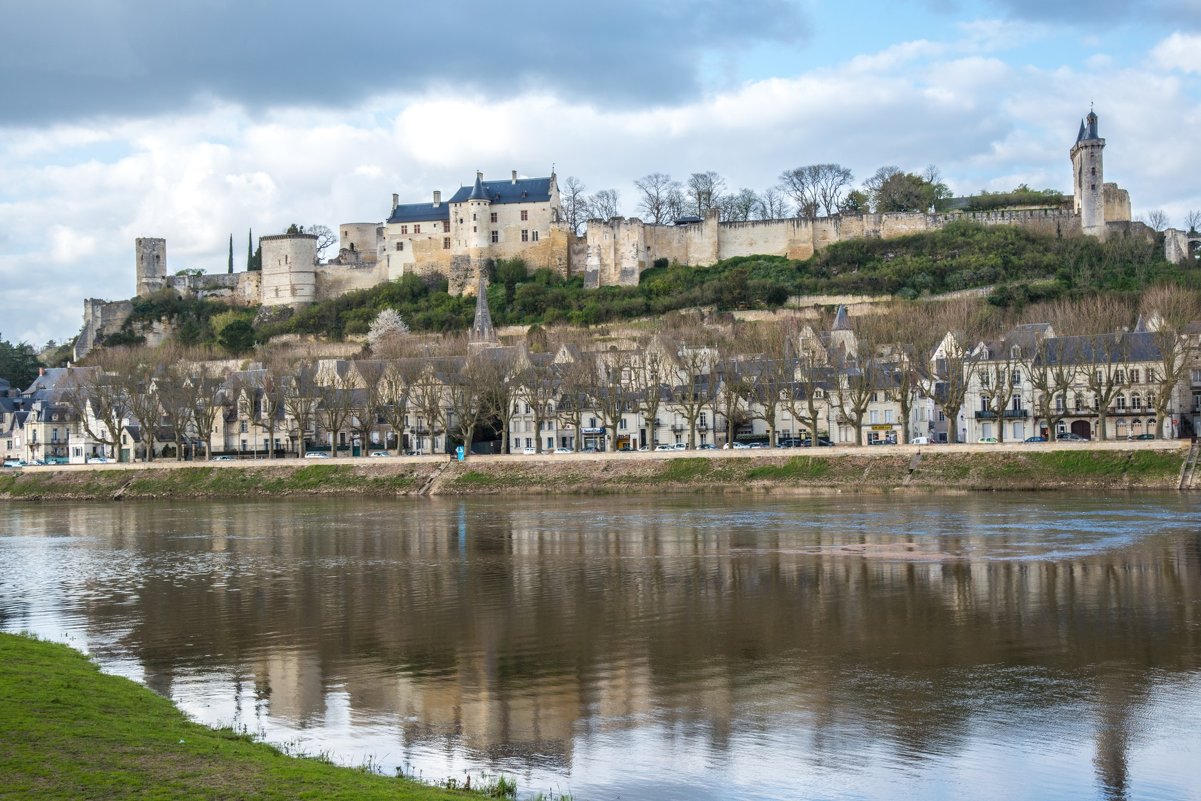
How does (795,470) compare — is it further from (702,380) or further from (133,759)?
(133,759)

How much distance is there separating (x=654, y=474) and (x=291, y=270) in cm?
5549

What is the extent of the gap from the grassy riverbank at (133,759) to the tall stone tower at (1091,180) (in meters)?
80.1

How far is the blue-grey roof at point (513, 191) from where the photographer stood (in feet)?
314

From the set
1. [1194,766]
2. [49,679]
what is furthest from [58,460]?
[1194,766]

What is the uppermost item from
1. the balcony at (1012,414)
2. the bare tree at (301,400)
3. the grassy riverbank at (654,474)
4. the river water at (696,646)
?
the bare tree at (301,400)

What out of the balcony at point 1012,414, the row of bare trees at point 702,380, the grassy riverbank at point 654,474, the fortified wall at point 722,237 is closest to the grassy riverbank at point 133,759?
the grassy riverbank at point 654,474

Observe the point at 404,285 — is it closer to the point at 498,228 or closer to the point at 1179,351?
the point at 498,228

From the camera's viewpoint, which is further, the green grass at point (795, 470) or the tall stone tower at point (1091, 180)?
the tall stone tower at point (1091, 180)

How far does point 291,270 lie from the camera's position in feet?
323

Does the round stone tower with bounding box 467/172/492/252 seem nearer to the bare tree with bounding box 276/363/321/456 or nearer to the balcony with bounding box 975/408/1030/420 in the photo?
the bare tree with bounding box 276/363/321/456

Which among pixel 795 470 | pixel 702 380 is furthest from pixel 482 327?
pixel 795 470

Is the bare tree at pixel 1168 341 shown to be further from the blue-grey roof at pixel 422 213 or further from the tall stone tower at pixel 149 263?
the tall stone tower at pixel 149 263

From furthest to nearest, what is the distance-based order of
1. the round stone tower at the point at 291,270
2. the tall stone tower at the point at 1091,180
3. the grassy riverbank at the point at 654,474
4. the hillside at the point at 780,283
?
the round stone tower at the point at 291,270 < the tall stone tower at the point at 1091,180 < the hillside at the point at 780,283 < the grassy riverbank at the point at 654,474

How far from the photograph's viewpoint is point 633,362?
62.3 metres
